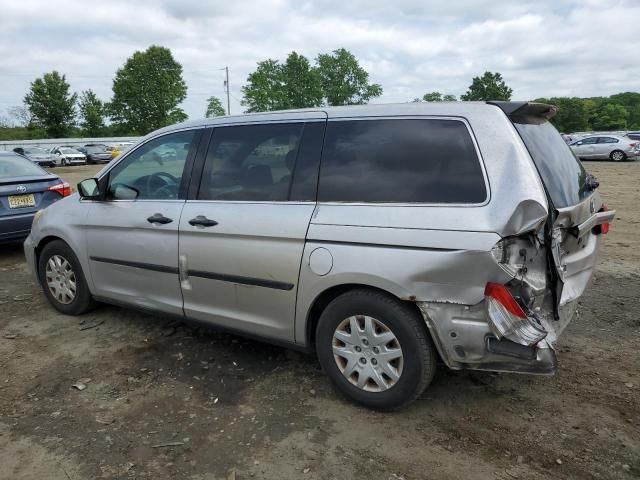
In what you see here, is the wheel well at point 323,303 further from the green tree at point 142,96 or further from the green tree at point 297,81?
the green tree at point 297,81

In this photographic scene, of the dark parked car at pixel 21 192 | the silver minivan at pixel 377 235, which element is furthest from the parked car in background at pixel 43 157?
the silver minivan at pixel 377 235

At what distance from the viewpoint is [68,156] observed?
1348 inches

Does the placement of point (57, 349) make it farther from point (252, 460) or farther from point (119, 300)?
point (252, 460)

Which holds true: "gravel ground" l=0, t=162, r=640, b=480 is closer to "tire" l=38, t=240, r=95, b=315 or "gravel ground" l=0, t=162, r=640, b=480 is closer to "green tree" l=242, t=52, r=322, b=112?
"tire" l=38, t=240, r=95, b=315

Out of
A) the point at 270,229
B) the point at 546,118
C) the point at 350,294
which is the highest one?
the point at 546,118

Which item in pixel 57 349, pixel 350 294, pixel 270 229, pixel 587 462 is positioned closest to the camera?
pixel 587 462

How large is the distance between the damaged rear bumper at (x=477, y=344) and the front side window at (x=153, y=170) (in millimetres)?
2187

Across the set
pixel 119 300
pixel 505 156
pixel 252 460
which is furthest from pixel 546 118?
pixel 119 300

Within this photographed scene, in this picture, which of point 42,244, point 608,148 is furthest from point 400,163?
point 608,148

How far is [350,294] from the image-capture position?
294 cm

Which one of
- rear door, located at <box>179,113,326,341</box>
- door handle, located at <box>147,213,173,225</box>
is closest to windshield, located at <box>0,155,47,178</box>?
door handle, located at <box>147,213,173,225</box>

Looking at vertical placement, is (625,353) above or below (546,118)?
below

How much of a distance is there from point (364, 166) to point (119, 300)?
8.14 feet

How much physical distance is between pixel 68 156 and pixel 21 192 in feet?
102
